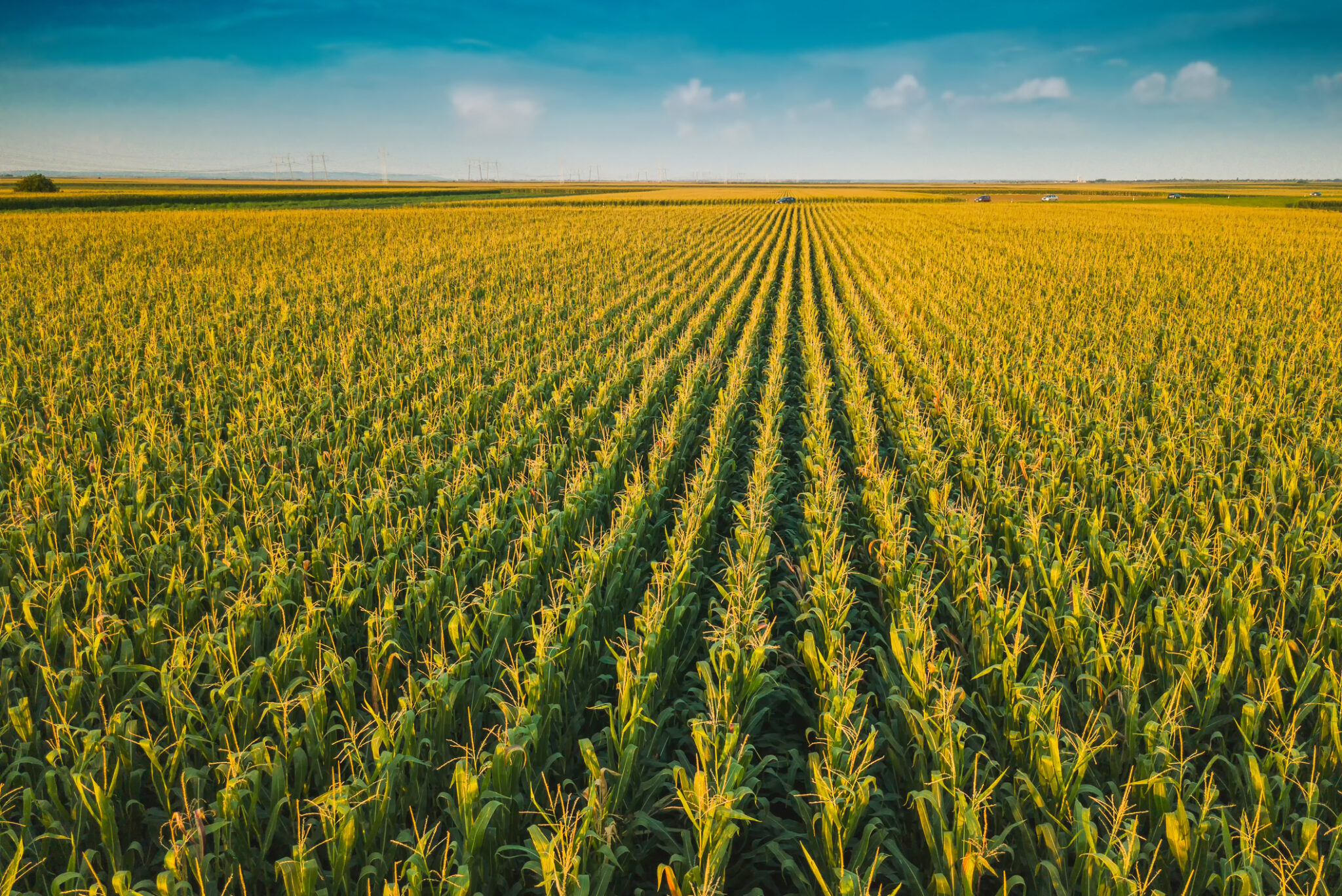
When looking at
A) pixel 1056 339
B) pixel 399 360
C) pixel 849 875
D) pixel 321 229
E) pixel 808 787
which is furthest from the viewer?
pixel 321 229

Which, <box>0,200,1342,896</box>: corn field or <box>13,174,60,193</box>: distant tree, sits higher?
<box>13,174,60,193</box>: distant tree

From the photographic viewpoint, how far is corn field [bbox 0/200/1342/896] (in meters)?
2.72

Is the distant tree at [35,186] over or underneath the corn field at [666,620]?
over

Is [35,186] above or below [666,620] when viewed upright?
above

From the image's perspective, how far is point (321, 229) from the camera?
33.0 m

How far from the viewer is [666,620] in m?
4.07

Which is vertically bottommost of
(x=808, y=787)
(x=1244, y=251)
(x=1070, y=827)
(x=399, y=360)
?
(x=808, y=787)

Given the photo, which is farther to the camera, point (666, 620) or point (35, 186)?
point (35, 186)

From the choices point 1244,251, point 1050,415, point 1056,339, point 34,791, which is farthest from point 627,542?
point 1244,251

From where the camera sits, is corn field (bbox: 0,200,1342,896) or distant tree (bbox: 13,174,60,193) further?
Answer: distant tree (bbox: 13,174,60,193)

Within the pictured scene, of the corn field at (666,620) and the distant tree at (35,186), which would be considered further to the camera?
the distant tree at (35,186)

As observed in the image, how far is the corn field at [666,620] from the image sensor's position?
2.72m

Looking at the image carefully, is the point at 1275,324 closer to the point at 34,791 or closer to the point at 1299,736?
the point at 1299,736

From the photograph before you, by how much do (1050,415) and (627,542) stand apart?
5.80m
